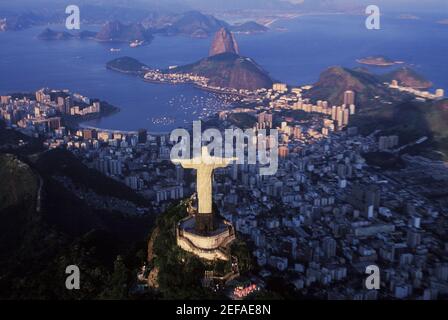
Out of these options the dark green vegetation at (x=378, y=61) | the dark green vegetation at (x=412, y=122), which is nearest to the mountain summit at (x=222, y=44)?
the dark green vegetation at (x=378, y=61)

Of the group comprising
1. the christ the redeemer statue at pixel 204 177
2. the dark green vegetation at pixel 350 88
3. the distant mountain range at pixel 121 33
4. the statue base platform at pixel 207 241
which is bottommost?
the dark green vegetation at pixel 350 88

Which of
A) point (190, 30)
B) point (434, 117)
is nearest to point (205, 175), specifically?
point (434, 117)

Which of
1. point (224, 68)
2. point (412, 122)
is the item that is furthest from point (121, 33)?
point (412, 122)

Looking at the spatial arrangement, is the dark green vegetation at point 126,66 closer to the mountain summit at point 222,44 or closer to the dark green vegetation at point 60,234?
the mountain summit at point 222,44

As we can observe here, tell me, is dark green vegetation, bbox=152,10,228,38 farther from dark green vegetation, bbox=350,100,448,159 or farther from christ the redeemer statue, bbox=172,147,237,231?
christ the redeemer statue, bbox=172,147,237,231

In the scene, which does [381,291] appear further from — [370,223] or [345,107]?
[345,107]

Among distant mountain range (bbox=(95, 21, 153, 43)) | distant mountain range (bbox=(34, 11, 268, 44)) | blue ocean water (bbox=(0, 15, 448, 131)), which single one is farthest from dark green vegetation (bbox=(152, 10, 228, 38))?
distant mountain range (bbox=(95, 21, 153, 43))
